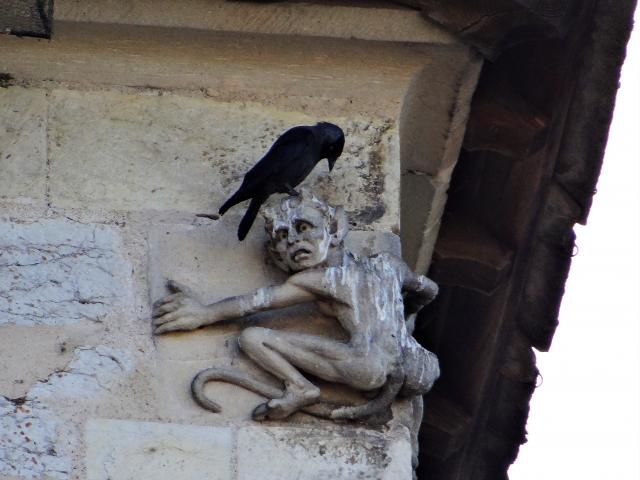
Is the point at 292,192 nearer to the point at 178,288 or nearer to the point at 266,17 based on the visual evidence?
the point at 178,288

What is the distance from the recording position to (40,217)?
7.29 m

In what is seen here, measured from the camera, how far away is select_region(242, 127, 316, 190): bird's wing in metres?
7.14

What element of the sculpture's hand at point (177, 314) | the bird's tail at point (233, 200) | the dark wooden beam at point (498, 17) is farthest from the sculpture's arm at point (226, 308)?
the dark wooden beam at point (498, 17)

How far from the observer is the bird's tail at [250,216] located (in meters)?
7.14

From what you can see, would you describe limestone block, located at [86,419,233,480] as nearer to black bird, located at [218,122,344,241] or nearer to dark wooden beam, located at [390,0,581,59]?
black bird, located at [218,122,344,241]

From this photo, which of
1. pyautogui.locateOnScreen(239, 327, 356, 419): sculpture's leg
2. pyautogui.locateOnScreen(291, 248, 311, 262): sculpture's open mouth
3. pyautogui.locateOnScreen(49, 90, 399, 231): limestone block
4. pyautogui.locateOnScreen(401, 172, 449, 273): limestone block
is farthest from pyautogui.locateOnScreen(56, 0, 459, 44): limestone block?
pyautogui.locateOnScreen(239, 327, 356, 419): sculpture's leg

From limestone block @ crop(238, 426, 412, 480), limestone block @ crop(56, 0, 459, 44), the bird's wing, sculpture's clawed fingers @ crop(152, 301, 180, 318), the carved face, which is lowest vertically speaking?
limestone block @ crop(238, 426, 412, 480)

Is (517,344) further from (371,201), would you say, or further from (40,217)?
(40,217)

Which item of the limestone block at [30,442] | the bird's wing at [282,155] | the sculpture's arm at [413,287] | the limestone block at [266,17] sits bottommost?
the limestone block at [30,442]

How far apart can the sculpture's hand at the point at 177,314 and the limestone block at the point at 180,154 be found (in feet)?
Result: 1.08

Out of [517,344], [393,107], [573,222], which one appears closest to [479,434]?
[517,344]

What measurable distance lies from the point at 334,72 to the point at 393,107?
0.19m

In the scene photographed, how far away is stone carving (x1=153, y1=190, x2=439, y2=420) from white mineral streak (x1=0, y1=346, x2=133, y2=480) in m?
0.18

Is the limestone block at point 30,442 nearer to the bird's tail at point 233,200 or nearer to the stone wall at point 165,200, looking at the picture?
the stone wall at point 165,200
